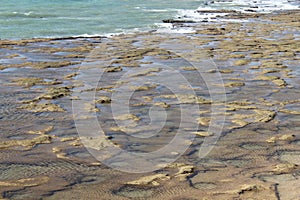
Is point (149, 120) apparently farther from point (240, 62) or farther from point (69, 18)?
point (69, 18)

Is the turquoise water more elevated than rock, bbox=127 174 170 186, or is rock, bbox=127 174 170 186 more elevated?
the turquoise water

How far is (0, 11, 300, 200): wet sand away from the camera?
511cm

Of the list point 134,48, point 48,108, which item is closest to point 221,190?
point 48,108

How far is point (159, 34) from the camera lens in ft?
65.3

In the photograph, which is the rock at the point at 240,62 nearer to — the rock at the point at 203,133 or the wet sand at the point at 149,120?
the wet sand at the point at 149,120

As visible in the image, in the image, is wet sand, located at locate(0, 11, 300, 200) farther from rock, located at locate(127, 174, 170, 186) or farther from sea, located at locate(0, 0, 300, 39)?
sea, located at locate(0, 0, 300, 39)

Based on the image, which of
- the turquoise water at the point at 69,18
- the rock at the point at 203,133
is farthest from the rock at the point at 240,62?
the turquoise water at the point at 69,18

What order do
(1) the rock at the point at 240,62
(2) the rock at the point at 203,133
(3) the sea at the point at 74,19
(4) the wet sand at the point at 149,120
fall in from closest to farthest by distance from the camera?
(4) the wet sand at the point at 149,120
(2) the rock at the point at 203,133
(1) the rock at the point at 240,62
(3) the sea at the point at 74,19

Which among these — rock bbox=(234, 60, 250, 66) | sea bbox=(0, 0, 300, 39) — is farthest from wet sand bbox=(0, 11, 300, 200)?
sea bbox=(0, 0, 300, 39)

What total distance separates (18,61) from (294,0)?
39.3 meters

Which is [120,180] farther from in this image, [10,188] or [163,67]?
[163,67]

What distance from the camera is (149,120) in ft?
24.6

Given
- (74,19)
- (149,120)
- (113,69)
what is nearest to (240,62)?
(113,69)

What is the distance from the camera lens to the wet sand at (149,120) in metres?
5.11
